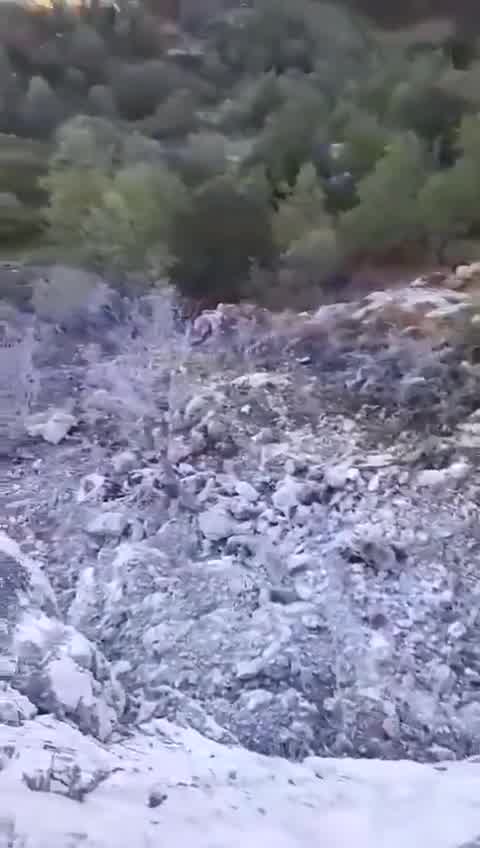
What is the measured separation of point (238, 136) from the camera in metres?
1.34

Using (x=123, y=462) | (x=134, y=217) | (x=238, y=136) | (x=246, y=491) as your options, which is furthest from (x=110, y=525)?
(x=238, y=136)

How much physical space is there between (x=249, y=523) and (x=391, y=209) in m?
0.46

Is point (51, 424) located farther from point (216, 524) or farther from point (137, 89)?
point (137, 89)

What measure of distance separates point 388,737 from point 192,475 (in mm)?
422

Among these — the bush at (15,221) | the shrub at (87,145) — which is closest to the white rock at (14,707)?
the bush at (15,221)

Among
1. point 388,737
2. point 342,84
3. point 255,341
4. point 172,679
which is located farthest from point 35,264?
point 388,737

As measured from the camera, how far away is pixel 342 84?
1332 mm

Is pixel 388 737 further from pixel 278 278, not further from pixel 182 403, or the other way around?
pixel 278 278

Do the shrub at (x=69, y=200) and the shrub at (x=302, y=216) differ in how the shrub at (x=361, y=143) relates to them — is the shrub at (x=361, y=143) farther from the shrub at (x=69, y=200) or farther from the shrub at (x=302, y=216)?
the shrub at (x=69, y=200)

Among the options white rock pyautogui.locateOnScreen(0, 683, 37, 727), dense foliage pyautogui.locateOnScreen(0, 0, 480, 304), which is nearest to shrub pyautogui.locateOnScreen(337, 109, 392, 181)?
dense foliage pyautogui.locateOnScreen(0, 0, 480, 304)

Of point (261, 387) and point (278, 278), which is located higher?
point (278, 278)

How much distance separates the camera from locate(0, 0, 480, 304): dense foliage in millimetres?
1328

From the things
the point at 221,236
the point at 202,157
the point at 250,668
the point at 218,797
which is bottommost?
the point at 218,797

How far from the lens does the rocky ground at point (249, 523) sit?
4.19 feet
